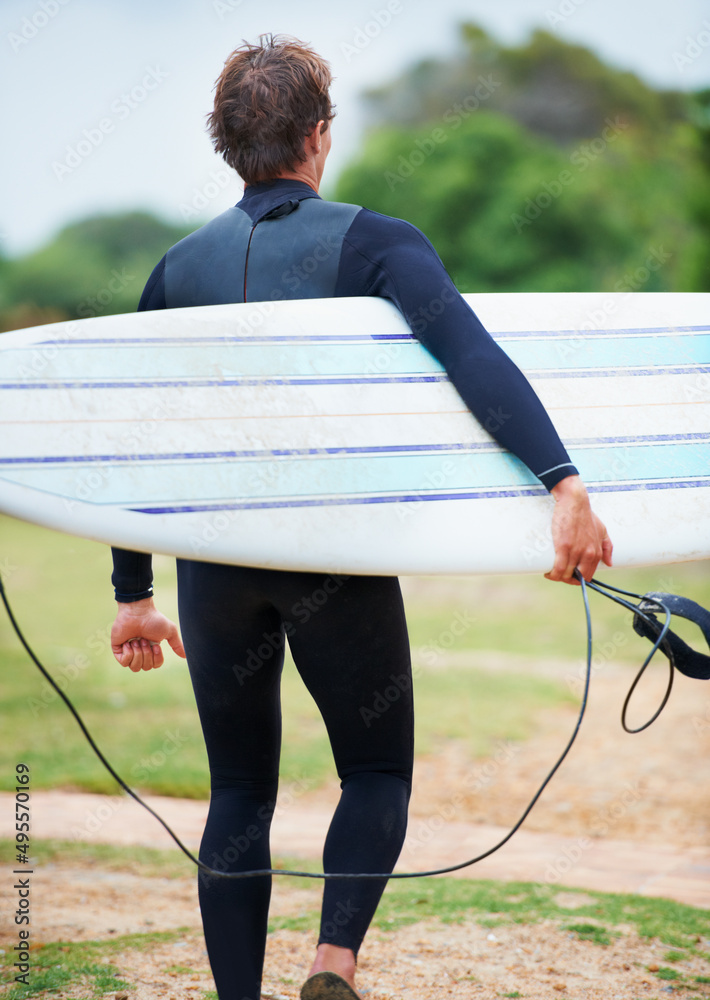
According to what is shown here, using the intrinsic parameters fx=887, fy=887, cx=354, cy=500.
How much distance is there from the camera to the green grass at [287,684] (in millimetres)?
4086

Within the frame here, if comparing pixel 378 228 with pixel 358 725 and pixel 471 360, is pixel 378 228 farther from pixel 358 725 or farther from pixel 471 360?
pixel 358 725

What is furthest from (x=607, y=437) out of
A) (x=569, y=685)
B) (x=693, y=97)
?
(x=693, y=97)

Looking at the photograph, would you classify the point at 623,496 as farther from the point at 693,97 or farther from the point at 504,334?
the point at 693,97

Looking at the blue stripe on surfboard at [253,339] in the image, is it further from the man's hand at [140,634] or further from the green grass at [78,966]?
the green grass at [78,966]

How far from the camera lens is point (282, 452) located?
1.55 meters

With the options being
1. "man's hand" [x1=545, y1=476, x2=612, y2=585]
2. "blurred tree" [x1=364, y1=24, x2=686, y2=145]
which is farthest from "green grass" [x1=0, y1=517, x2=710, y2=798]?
"blurred tree" [x1=364, y1=24, x2=686, y2=145]

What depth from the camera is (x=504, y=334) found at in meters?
1.85

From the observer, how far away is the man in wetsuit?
130 cm

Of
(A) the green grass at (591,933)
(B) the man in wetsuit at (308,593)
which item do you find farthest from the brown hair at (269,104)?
(A) the green grass at (591,933)

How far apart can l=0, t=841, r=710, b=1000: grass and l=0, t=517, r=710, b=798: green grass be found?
925 mm

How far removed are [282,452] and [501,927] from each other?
1.47m

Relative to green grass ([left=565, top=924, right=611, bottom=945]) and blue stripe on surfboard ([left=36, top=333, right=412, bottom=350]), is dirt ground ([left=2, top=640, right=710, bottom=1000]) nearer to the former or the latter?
green grass ([left=565, top=924, right=611, bottom=945])

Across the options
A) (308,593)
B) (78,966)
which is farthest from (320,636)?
(78,966)

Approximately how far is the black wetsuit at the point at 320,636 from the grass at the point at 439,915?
0.78 m
